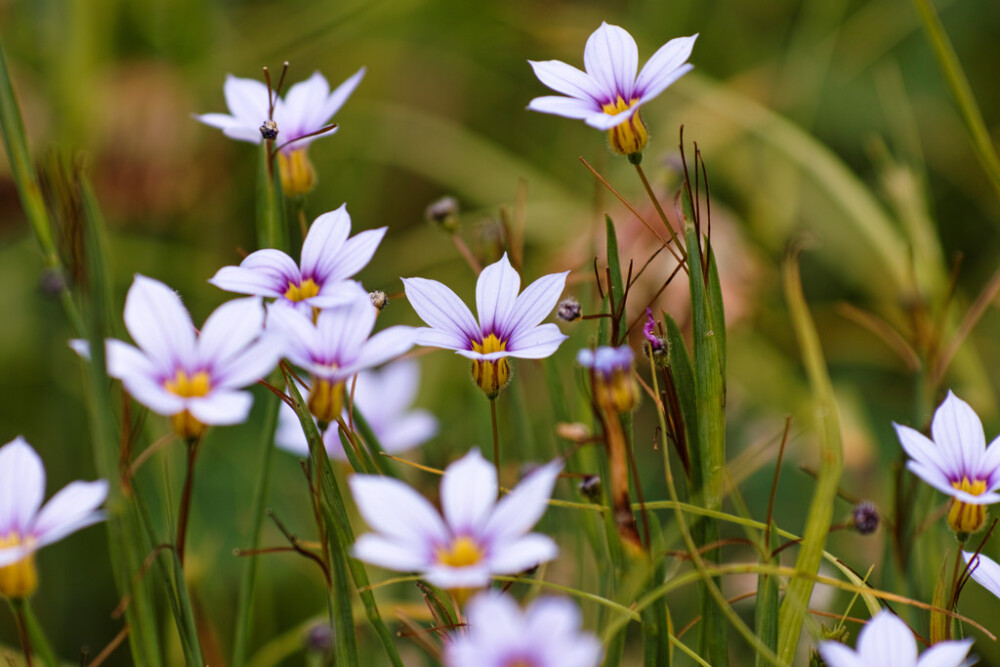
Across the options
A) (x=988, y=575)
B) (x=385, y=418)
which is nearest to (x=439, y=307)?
(x=988, y=575)

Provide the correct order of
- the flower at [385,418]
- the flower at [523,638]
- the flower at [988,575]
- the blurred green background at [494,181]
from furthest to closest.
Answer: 1. the blurred green background at [494,181]
2. the flower at [385,418]
3. the flower at [988,575]
4. the flower at [523,638]

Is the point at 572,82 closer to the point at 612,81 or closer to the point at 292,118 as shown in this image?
the point at 612,81

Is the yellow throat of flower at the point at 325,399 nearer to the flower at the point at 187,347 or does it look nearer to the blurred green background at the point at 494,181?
the flower at the point at 187,347

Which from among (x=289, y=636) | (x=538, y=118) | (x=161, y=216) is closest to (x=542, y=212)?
(x=538, y=118)

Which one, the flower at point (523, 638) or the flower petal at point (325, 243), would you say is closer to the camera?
the flower at point (523, 638)


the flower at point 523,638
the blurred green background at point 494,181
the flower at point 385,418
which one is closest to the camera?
the flower at point 523,638

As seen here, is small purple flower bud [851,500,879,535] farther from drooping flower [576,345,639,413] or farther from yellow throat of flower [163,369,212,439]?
yellow throat of flower [163,369,212,439]

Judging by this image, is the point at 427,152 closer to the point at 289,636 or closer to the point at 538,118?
the point at 538,118

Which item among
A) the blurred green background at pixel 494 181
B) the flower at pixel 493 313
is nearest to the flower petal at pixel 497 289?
the flower at pixel 493 313
